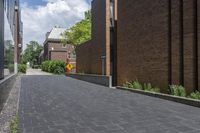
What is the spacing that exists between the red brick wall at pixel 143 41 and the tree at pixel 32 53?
292ft

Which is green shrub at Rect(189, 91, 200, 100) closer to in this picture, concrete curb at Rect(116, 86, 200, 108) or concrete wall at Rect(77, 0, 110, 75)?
concrete curb at Rect(116, 86, 200, 108)

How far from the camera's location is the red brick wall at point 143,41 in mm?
14891

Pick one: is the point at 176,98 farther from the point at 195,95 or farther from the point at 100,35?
the point at 100,35

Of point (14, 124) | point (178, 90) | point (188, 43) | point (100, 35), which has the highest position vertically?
point (100, 35)

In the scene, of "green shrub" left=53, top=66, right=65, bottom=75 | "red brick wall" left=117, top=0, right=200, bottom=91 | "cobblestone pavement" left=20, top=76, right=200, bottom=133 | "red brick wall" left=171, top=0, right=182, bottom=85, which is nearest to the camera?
"cobblestone pavement" left=20, top=76, right=200, bottom=133

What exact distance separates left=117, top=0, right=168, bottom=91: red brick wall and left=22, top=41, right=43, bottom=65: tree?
292 feet

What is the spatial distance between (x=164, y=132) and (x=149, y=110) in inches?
128

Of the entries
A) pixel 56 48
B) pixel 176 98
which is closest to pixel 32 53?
pixel 56 48

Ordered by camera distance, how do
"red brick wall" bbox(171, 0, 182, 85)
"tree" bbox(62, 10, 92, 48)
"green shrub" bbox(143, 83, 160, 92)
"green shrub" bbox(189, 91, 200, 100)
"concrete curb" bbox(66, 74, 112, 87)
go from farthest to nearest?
"tree" bbox(62, 10, 92, 48), "concrete curb" bbox(66, 74, 112, 87), "green shrub" bbox(143, 83, 160, 92), "red brick wall" bbox(171, 0, 182, 85), "green shrub" bbox(189, 91, 200, 100)

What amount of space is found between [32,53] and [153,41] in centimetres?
9737

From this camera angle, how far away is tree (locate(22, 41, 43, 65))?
107188 mm

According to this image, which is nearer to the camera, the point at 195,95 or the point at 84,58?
the point at 195,95

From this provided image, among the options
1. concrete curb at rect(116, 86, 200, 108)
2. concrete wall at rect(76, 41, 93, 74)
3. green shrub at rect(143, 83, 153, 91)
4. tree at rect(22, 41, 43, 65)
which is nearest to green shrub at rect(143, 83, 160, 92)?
green shrub at rect(143, 83, 153, 91)

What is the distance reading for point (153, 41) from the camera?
619 inches
